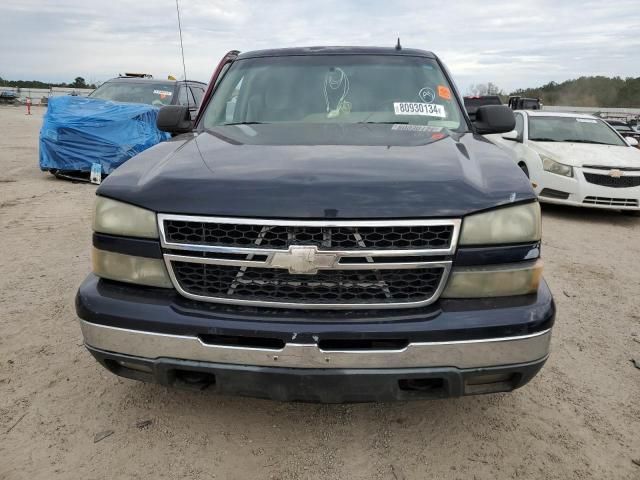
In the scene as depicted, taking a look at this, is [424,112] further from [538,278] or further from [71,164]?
[71,164]

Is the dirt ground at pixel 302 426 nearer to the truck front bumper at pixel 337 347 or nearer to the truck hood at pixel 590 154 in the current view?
the truck front bumper at pixel 337 347

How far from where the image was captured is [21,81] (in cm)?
7769

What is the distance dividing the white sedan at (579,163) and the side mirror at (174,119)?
5.67 metres

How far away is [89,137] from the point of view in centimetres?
845

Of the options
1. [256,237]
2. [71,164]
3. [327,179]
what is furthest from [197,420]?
[71,164]

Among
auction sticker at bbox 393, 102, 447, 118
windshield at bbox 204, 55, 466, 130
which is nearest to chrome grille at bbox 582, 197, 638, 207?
windshield at bbox 204, 55, 466, 130

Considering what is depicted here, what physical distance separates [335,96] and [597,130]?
24.0 feet

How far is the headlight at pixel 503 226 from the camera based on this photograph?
1992 millimetres

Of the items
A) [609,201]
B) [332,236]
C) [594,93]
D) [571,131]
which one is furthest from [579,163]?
[594,93]

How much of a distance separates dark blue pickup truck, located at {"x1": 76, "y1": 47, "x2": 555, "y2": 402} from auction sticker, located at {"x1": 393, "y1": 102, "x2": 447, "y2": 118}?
1.11m

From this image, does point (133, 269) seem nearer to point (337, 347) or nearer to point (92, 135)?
point (337, 347)

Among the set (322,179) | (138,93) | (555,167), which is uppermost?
(138,93)

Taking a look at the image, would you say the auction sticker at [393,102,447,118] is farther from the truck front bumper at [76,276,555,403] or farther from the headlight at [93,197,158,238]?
the headlight at [93,197,158,238]

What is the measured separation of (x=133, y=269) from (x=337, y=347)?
886 mm
